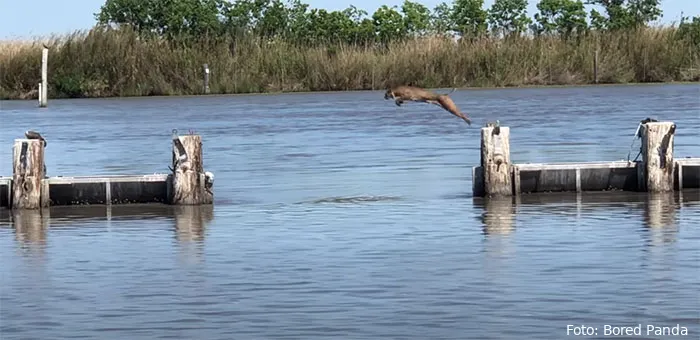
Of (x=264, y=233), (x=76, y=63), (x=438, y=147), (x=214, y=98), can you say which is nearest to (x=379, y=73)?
(x=214, y=98)

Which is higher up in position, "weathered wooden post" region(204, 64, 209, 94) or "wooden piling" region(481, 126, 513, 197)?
"weathered wooden post" region(204, 64, 209, 94)

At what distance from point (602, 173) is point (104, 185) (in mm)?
5835

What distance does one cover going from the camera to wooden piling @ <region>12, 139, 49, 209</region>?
1919 cm

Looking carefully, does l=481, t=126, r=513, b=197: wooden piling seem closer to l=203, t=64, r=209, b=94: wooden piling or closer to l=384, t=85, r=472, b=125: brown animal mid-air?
l=384, t=85, r=472, b=125: brown animal mid-air

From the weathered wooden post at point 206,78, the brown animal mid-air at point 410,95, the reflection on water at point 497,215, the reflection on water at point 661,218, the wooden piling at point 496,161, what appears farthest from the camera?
the weathered wooden post at point 206,78

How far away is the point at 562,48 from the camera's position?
5425 cm

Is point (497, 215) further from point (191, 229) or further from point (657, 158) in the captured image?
point (191, 229)

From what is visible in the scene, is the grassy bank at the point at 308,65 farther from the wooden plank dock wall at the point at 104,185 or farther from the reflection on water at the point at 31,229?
the reflection on water at the point at 31,229

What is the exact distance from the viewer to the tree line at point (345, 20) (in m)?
61.8

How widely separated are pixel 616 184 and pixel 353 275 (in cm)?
639

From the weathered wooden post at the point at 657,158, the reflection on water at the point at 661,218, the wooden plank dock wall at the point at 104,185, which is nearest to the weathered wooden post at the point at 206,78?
the wooden plank dock wall at the point at 104,185

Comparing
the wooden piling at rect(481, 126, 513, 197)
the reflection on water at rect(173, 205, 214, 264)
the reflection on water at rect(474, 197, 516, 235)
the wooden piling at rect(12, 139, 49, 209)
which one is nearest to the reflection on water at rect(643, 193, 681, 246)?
the reflection on water at rect(474, 197, 516, 235)

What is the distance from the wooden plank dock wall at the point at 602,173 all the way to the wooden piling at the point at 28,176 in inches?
196

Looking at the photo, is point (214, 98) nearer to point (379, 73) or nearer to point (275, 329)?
point (379, 73)
